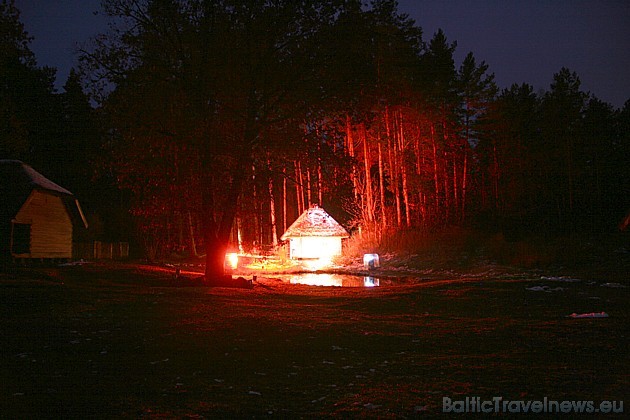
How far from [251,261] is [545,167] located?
129ft

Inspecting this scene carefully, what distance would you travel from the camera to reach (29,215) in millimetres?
30281

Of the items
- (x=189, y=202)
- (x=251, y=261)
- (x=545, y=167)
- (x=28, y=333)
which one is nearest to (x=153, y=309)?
(x=28, y=333)

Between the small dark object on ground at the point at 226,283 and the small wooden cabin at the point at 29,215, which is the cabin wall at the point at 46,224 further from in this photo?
the small dark object on ground at the point at 226,283

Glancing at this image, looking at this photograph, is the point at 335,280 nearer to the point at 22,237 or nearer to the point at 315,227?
the point at 315,227

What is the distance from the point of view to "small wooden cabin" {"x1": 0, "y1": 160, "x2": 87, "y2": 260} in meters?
28.9

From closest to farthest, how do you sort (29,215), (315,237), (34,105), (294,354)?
(294,354) → (29,215) → (315,237) → (34,105)

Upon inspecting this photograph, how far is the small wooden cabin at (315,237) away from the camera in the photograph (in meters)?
40.4

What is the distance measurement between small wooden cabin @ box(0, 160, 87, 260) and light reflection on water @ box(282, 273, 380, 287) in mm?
16185

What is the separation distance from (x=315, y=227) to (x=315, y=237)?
2.68 ft

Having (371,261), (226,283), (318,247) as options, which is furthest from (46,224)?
(371,261)

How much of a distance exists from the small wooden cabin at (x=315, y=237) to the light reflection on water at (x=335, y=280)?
11372 mm

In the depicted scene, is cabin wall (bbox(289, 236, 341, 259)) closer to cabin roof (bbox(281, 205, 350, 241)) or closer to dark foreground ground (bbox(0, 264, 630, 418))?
cabin roof (bbox(281, 205, 350, 241))

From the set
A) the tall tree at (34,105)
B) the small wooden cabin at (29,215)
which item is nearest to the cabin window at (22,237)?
the small wooden cabin at (29,215)

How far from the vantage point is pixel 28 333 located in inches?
350
